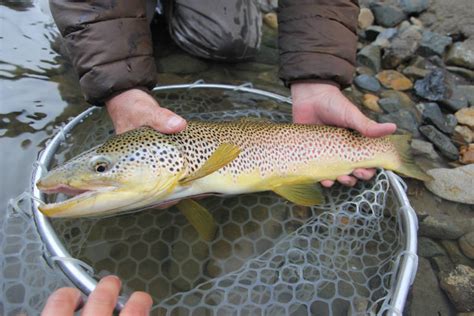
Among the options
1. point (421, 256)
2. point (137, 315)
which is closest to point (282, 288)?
point (137, 315)

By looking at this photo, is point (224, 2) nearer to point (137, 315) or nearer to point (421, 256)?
point (421, 256)

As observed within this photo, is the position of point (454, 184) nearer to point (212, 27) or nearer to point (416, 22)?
point (212, 27)

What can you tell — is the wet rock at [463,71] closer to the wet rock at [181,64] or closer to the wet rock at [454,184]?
the wet rock at [454,184]

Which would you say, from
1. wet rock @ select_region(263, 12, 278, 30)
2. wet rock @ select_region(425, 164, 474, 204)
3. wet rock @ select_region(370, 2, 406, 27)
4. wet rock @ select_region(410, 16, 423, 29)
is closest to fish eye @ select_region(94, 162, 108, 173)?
wet rock @ select_region(425, 164, 474, 204)

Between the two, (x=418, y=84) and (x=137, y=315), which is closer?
(x=137, y=315)

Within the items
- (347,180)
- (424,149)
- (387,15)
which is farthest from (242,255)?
(387,15)

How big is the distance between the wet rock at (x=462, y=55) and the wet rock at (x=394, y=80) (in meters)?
0.50

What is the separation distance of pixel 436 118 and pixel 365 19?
1.51 m

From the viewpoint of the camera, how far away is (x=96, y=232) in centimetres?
210

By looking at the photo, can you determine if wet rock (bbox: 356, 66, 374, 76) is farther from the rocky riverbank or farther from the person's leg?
the person's leg

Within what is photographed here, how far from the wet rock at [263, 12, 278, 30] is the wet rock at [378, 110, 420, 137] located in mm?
1471

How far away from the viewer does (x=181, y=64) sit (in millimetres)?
3361

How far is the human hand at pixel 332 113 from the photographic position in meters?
2.16

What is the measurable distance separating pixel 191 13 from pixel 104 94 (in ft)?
4.26
